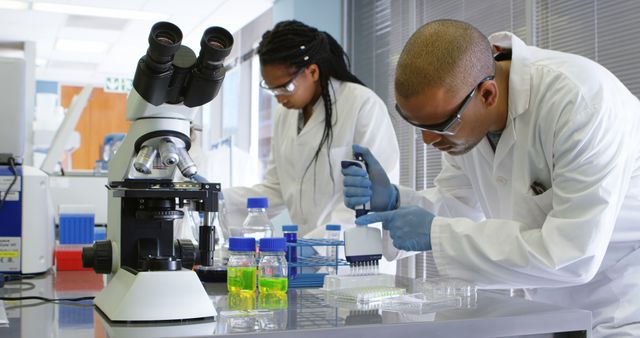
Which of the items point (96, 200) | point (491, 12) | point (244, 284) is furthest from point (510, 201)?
point (96, 200)

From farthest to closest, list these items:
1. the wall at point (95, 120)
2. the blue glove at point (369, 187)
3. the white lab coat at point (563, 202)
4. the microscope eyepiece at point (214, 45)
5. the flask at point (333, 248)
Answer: the wall at point (95, 120) → the blue glove at point (369, 187) → the flask at point (333, 248) → the white lab coat at point (563, 202) → the microscope eyepiece at point (214, 45)

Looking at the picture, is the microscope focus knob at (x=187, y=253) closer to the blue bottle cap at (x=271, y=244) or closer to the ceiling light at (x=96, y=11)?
the blue bottle cap at (x=271, y=244)

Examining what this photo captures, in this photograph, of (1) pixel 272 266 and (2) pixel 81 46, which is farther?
(2) pixel 81 46

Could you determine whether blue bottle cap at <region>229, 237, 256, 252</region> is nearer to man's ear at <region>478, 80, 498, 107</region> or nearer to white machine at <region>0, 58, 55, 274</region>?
man's ear at <region>478, 80, 498, 107</region>

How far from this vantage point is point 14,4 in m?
6.11

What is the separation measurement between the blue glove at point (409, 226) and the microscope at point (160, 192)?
0.48 m

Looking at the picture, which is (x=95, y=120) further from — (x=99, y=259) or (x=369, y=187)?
(x=99, y=259)

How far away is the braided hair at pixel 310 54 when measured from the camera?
93.1 inches

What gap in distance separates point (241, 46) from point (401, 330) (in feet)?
22.1

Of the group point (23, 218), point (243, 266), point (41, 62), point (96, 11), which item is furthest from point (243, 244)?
point (41, 62)

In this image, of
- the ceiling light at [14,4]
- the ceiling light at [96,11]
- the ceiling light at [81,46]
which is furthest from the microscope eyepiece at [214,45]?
the ceiling light at [81,46]

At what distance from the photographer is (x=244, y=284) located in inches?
48.0

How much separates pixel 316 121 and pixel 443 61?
3.72ft

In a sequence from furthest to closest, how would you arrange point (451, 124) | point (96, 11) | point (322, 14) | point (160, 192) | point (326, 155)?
point (96, 11), point (322, 14), point (326, 155), point (451, 124), point (160, 192)
